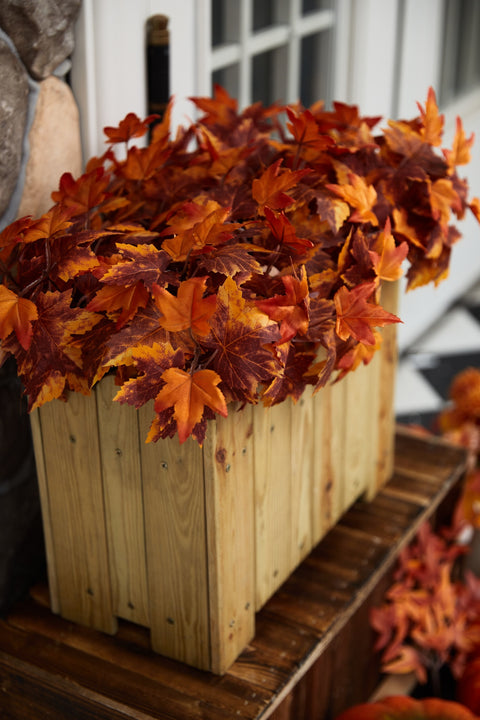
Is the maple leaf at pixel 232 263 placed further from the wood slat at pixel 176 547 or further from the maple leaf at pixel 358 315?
the wood slat at pixel 176 547

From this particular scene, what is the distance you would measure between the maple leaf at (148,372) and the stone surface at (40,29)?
530 millimetres

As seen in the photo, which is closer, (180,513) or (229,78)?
(180,513)

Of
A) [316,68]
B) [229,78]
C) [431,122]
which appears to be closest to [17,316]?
[431,122]

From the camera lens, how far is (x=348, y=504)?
1.57 m

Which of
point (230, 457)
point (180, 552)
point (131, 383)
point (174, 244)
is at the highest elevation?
point (174, 244)

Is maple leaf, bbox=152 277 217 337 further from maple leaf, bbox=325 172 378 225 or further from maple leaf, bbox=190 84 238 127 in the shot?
maple leaf, bbox=190 84 238 127

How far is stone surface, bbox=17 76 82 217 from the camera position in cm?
127

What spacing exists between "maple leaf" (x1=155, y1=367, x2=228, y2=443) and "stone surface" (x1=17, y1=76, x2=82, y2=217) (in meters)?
0.49

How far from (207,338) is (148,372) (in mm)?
81

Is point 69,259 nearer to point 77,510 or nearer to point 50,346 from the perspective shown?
point 50,346

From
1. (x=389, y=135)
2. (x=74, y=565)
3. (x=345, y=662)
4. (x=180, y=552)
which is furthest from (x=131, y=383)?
(x=345, y=662)

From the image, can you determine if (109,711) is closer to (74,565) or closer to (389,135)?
(74,565)

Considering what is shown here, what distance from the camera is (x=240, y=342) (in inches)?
38.3

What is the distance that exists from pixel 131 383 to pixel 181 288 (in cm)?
12
